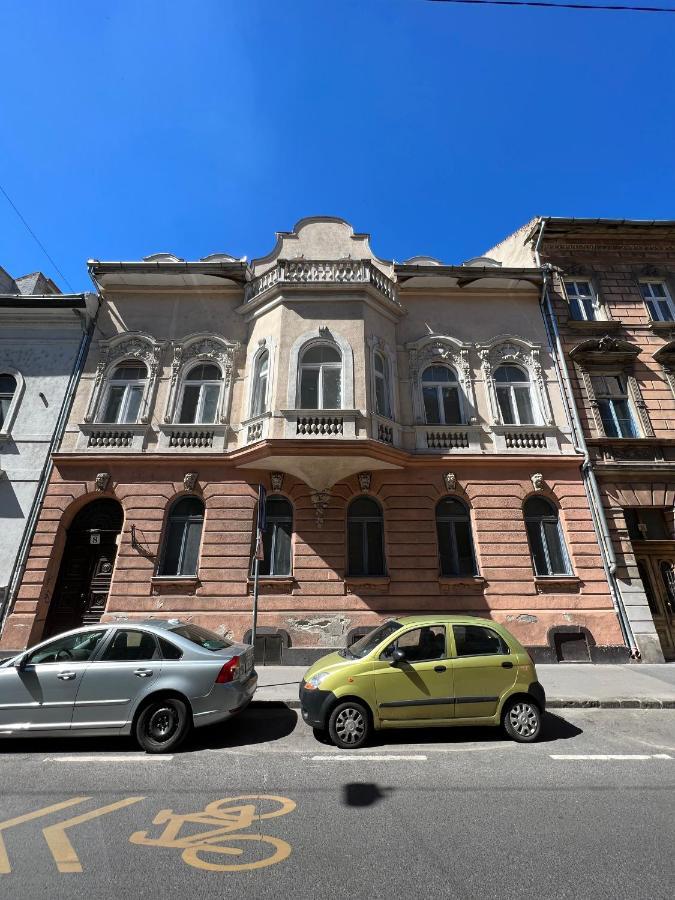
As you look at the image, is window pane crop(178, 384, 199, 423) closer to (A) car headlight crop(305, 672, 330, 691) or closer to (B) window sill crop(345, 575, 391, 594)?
(B) window sill crop(345, 575, 391, 594)

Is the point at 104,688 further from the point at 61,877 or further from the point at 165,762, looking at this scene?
the point at 61,877

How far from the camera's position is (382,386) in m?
11.8

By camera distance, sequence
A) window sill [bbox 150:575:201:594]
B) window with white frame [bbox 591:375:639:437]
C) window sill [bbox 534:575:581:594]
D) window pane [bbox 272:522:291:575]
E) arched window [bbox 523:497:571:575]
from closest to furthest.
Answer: window sill [bbox 150:575:201:594]
window sill [bbox 534:575:581:594]
window pane [bbox 272:522:291:575]
arched window [bbox 523:497:571:575]
window with white frame [bbox 591:375:639:437]

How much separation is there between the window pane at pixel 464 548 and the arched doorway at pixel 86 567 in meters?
9.00

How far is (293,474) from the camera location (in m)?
10.7

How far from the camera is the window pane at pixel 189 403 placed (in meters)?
12.1

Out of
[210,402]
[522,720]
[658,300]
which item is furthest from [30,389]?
[658,300]

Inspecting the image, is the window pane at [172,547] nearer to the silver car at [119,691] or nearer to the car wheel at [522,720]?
the silver car at [119,691]

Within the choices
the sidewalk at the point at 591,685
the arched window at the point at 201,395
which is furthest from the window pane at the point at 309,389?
the sidewalk at the point at 591,685

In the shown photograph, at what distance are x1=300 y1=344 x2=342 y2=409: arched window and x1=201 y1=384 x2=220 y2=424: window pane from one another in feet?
9.53

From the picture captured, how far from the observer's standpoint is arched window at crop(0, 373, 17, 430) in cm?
1212

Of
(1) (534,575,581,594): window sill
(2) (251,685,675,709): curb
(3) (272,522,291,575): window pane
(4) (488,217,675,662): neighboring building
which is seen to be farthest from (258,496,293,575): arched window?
(4) (488,217,675,662): neighboring building

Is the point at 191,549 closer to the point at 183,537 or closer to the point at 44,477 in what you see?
the point at 183,537

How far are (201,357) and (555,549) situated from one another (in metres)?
11.6
